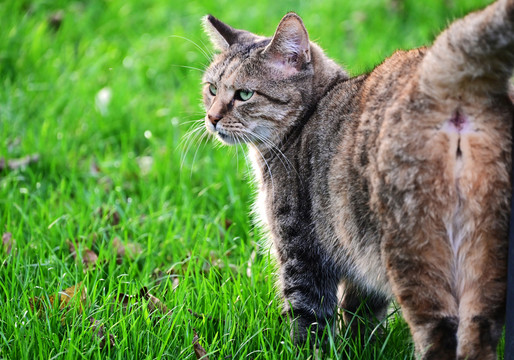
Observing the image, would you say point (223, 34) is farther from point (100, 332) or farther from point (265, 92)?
point (100, 332)

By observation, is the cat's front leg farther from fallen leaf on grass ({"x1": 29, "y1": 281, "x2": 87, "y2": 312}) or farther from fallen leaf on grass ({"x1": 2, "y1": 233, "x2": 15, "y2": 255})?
fallen leaf on grass ({"x1": 2, "y1": 233, "x2": 15, "y2": 255})

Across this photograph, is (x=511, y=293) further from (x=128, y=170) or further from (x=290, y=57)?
(x=128, y=170)

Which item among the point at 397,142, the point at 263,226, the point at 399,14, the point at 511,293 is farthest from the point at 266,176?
the point at 399,14

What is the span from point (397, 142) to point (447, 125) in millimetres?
167

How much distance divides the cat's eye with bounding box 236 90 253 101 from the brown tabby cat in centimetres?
44

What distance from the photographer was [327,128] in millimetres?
2941

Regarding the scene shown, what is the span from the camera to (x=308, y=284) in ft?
9.77

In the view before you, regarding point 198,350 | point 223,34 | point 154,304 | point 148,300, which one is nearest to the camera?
point 198,350

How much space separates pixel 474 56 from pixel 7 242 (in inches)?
96.3

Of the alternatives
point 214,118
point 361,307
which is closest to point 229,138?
point 214,118

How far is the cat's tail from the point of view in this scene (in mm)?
2066

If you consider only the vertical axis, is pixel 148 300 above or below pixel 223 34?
below

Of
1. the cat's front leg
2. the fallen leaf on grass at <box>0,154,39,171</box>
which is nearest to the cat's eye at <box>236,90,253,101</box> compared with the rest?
the cat's front leg

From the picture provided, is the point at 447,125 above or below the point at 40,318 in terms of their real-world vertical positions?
above
